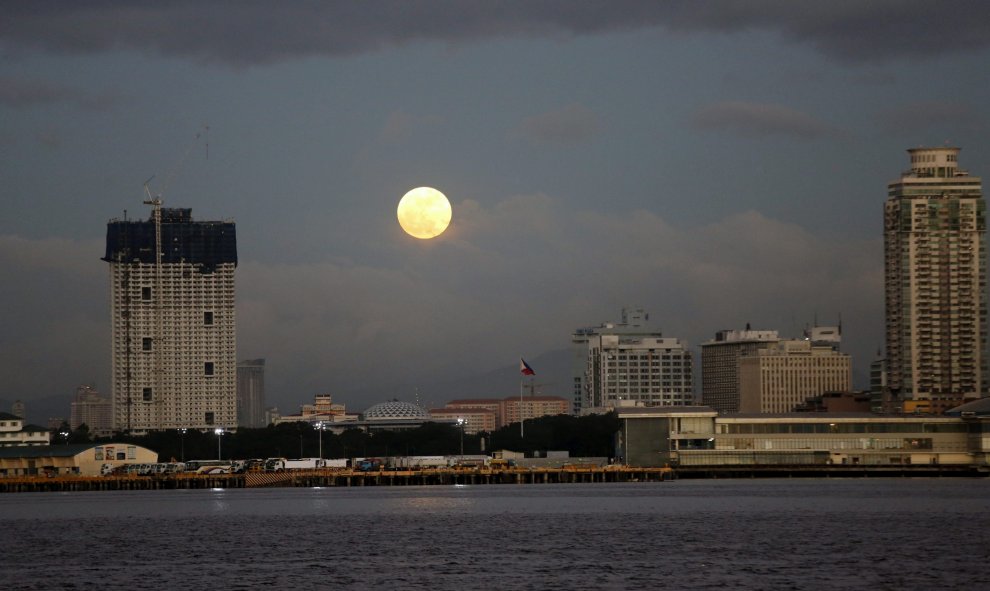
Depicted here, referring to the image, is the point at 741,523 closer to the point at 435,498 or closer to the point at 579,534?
the point at 579,534

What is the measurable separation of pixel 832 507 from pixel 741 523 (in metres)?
25.2

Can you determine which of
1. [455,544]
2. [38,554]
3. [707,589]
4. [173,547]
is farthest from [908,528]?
[38,554]

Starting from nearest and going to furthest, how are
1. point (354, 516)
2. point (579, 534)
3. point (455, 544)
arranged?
point (455, 544), point (579, 534), point (354, 516)

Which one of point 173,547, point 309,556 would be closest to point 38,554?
point 173,547

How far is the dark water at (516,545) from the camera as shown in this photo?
300ft

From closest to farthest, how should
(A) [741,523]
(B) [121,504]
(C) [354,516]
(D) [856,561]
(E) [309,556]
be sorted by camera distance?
(D) [856,561] → (E) [309,556] → (A) [741,523] → (C) [354,516] → (B) [121,504]

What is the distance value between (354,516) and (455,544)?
37.0 metres

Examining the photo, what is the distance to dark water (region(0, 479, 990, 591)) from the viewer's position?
91312 millimetres

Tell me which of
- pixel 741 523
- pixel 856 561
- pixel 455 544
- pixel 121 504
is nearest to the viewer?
pixel 856 561

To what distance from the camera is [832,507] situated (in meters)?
153

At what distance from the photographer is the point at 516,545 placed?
11200 centimetres

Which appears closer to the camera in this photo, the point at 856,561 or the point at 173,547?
the point at 856,561

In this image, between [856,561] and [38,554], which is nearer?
[856,561]

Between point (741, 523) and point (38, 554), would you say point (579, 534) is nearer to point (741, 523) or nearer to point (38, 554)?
point (741, 523)
